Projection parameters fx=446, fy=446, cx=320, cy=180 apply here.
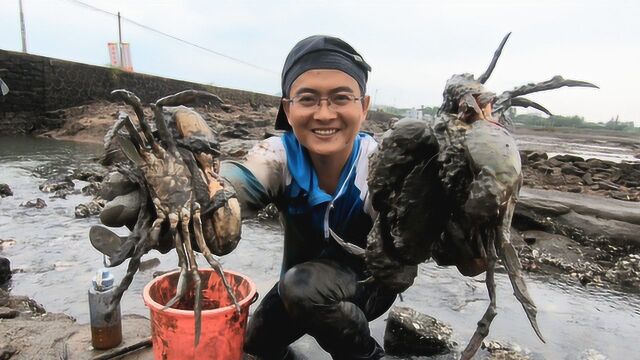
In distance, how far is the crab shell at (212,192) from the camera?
1.77m

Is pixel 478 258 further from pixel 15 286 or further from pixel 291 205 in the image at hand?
pixel 15 286

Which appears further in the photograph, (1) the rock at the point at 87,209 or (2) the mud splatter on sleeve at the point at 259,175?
(1) the rock at the point at 87,209

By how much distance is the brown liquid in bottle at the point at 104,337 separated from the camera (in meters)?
2.67

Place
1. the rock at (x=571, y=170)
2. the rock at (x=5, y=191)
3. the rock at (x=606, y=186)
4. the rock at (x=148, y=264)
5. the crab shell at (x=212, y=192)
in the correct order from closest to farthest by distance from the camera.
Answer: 1. the crab shell at (x=212, y=192)
2. the rock at (x=148, y=264)
3. the rock at (x=5, y=191)
4. the rock at (x=606, y=186)
5. the rock at (x=571, y=170)

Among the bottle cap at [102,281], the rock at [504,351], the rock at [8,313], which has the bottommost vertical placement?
the rock at [504,351]

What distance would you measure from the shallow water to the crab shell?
1627mm

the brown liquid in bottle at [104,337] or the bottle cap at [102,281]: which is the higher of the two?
the bottle cap at [102,281]

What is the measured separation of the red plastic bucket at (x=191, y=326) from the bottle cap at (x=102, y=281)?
1.60ft

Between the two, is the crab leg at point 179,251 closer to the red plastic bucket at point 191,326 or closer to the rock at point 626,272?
the red plastic bucket at point 191,326

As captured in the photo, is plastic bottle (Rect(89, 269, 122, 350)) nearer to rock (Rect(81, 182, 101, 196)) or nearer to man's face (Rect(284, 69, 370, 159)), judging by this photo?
man's face (Rect(284, 69, 370, 159))

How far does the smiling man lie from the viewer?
231 cm

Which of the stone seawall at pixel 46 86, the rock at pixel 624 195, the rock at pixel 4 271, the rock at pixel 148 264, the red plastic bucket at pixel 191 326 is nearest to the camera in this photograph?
the red plastic bucket at pixel 191 326

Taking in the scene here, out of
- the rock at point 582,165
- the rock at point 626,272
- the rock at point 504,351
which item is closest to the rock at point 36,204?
the rock at point 504,351

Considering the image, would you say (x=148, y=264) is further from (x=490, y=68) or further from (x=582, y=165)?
(x=582, y=165)
